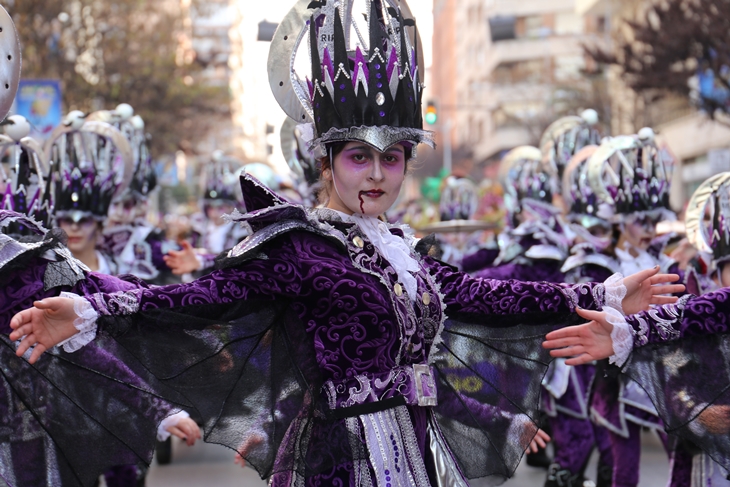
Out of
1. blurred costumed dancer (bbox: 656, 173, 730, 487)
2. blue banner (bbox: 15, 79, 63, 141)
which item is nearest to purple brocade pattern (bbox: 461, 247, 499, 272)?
blurred costumed dancer (bbox: 656, 173, 730, 487)

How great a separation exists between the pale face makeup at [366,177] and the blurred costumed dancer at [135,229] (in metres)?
4.09

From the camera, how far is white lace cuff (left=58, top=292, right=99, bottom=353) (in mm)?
3225

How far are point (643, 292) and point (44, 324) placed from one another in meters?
2.02

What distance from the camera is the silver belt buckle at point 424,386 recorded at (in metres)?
3.53

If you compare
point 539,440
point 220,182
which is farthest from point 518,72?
point 539,440

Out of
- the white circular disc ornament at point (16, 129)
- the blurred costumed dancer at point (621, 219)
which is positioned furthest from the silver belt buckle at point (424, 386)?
the blurred costumed dancer at point (621, 219)

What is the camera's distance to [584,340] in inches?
147

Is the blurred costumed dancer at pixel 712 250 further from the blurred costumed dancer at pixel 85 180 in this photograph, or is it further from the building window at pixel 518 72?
the building window at pixel 518 72

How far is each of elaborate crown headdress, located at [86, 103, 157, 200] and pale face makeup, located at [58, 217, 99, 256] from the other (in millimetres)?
1539

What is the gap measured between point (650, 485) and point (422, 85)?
189 inches

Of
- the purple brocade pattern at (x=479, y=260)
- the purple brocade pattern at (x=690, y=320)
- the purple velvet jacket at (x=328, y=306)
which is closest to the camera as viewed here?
the purple velvet jacket at (x=328, y=306)

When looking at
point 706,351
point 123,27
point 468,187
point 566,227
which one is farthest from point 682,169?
point 706,351

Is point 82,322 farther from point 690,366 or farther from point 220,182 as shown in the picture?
point 220,182

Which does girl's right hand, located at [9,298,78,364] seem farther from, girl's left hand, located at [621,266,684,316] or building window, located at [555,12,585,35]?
building window, located at [555,12,585,35]
